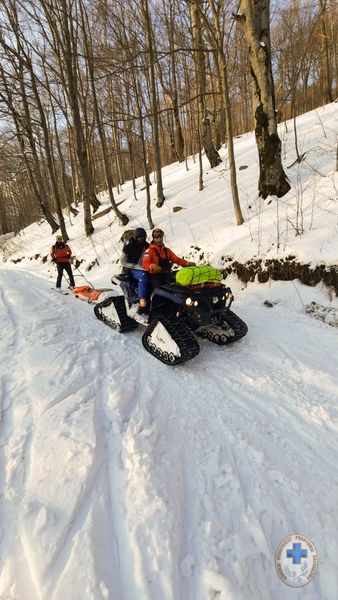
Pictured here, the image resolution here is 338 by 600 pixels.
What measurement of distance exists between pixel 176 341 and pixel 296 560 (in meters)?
2.50

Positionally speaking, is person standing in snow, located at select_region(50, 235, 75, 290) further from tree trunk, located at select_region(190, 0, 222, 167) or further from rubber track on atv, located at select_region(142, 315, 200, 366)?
tree trunk, located at select_region(190, 0, 222, 167)

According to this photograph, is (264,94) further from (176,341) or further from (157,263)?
(176,341)

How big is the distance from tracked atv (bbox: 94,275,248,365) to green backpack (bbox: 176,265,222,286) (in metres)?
0.09

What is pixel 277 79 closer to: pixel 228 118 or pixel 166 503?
pixel 228 118

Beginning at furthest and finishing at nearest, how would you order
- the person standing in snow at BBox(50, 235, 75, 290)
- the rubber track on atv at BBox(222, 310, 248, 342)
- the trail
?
the person standing in snow at BBox(50, 235, 75, 290) → the rubber track on atv at BBox(222, 310, 248, 342) → the trail

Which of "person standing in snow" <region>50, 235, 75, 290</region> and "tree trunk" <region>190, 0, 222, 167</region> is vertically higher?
"tree trunk" <region>190, 0, 222, 167</region>

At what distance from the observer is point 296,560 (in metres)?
2.09

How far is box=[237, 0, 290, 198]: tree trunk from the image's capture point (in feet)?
22.9

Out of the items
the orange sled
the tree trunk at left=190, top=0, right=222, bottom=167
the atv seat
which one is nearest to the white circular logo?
the atv seat

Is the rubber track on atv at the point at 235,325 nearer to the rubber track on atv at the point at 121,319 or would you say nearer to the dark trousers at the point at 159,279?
the dark trousers at the point at 159,279

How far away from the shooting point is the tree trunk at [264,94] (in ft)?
22.9

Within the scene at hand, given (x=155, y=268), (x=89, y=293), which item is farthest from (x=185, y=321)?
(x=89, y=293)

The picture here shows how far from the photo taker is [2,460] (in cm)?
275

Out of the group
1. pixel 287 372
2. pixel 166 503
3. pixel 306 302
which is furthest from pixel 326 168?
pixel 166 503
